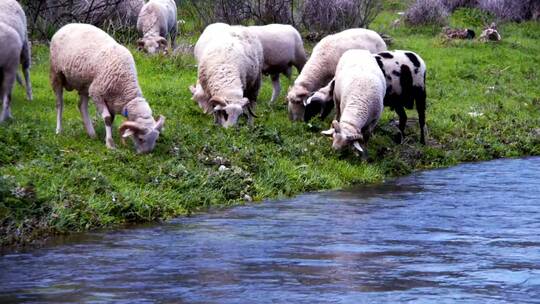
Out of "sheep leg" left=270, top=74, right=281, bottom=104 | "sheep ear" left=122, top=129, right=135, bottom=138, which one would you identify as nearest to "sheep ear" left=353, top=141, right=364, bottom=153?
"sheep ear" left=122, top=129, right=135, bottom=138

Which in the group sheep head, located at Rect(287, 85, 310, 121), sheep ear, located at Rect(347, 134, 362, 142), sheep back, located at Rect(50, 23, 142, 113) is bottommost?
sheep head, located at Rect(287, 85, 310, 121)

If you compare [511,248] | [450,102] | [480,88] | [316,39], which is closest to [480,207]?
[511,248]

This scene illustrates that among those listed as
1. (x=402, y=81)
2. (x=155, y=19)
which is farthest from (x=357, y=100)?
(x=155, y=19)

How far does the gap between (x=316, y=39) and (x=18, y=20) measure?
12548mm

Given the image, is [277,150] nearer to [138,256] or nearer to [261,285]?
[138,256]

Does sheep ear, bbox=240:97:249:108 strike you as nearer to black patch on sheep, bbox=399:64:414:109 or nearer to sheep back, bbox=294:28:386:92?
sheep back, bbox=294:28:386:92

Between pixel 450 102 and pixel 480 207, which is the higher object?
pixel 480 207

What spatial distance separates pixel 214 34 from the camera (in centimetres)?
1823

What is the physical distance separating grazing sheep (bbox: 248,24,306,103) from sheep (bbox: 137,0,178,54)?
412 cm

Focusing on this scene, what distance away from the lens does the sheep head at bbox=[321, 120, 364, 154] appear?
1588 centimetres

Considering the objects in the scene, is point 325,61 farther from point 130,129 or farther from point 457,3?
point 457,3

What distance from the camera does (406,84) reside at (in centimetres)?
1783

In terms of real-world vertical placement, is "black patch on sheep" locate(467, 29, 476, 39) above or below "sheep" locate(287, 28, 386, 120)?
below

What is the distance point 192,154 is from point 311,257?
4.79 meters
